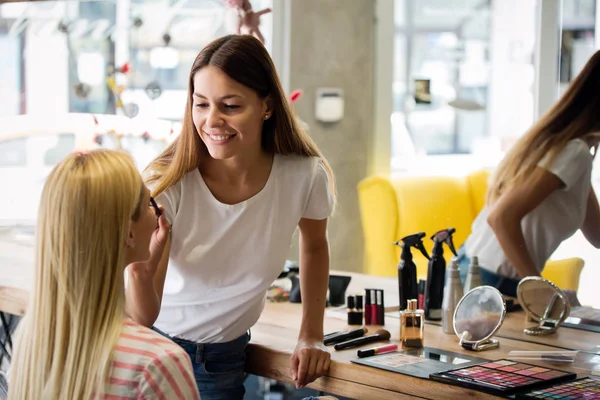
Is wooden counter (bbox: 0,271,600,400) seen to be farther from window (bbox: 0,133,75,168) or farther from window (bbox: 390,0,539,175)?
window (bbox: 0,133,75,168)

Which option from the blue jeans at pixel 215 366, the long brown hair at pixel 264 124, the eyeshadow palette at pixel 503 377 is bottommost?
the blue jeans at pixel 215 366

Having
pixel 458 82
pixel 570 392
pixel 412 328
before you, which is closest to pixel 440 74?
pixel 458 82

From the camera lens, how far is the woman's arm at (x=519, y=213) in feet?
7.82

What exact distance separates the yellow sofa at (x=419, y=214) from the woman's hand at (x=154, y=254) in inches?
38.8

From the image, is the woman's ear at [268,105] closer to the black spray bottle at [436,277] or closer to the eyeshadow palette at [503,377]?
the black spray bottle at [436,277]

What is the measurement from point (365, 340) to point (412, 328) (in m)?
0.12

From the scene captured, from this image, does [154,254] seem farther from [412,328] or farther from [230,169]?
[412,328]

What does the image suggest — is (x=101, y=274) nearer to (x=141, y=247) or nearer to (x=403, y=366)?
(x=141, y=247)

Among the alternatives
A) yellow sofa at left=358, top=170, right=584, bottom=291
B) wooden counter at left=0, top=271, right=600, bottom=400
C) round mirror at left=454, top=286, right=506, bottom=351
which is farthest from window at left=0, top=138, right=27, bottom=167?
round mirror at left=454, top=286, right=506, bottom=351

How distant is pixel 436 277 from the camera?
231cm

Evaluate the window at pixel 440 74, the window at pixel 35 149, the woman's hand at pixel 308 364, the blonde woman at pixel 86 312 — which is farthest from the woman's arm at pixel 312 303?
the window at pixel 35 149

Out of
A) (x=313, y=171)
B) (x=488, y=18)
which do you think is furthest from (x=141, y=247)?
(x=488, y=18)

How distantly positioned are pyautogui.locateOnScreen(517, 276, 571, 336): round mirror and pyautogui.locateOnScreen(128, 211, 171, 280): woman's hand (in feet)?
3.20

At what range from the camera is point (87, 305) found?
1345 millimetres
